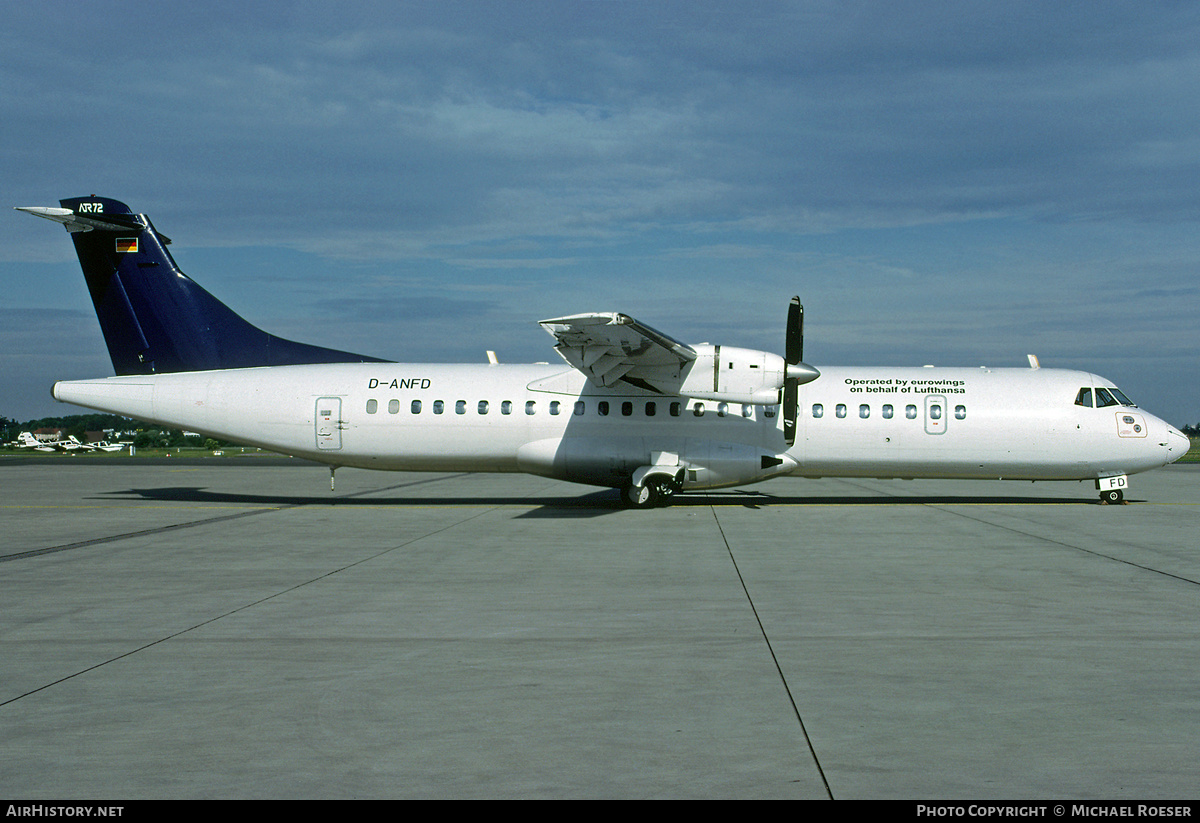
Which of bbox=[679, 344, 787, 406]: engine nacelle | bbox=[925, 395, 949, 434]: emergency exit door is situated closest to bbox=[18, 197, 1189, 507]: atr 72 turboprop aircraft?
bbox=[925, 395, 949, 434]: emergency exit door

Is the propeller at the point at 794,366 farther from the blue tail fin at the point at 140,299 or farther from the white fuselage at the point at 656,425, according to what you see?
the blue tail fin at the point at 140,299

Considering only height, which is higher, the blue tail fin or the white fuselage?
the blue tail fin

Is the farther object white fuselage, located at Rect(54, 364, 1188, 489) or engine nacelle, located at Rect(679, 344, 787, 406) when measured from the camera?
white fuselage, located at Rect(54, 364, 1188, 489)

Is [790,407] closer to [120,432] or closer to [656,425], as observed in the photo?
[656,425]

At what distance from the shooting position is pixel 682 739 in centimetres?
497

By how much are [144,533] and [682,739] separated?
13.2 metres

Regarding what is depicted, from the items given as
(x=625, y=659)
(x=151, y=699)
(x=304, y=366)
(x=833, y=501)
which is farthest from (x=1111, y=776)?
(x=304, y=366)

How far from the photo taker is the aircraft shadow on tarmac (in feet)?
68.2

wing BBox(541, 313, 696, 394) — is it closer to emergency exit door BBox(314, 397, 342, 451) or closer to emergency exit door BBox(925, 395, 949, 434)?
emergency exit door BBox(314, 397, 342, 451)

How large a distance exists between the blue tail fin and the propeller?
1333 cm

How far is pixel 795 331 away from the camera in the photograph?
59.8 feet

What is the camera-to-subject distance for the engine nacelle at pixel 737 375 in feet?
59.5

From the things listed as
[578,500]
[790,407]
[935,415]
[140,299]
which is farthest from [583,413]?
[140,299]

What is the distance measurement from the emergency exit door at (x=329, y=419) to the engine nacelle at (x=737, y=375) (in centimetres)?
811
